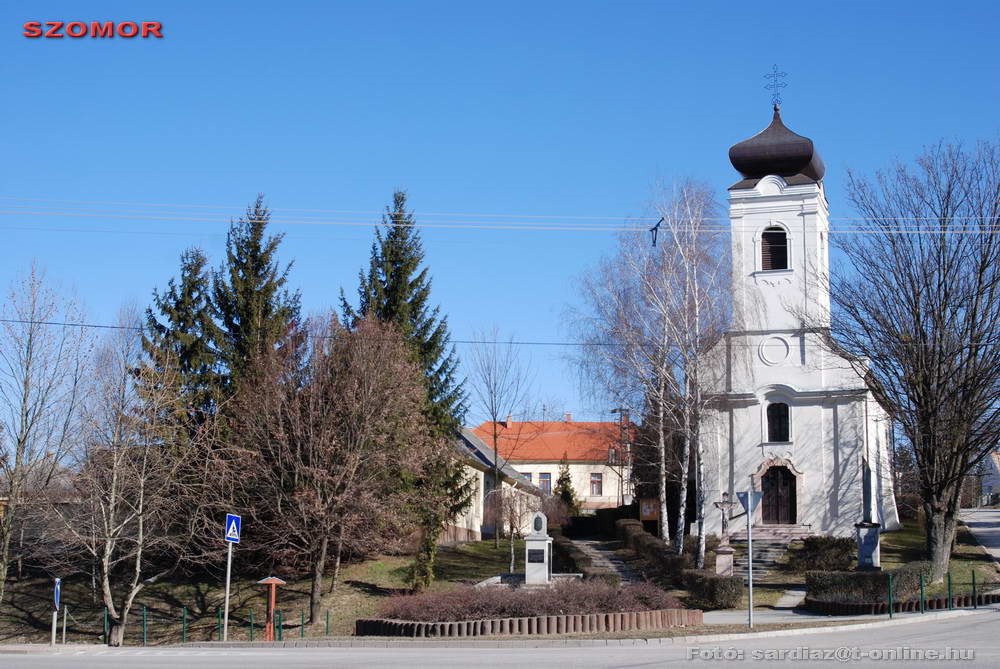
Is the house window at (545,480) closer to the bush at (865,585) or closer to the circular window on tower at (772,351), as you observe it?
the circular window on tower at (772,351)

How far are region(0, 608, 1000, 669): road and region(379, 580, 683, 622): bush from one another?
2439 millimetres

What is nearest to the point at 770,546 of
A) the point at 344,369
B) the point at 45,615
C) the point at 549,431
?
the point at 344,369

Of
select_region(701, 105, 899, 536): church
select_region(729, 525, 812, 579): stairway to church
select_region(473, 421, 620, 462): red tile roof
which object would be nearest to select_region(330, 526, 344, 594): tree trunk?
select_region(729, 525, 812, 579): stairway to church

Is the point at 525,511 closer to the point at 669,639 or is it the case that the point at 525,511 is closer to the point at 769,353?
the point at 769,353

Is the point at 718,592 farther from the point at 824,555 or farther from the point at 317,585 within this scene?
the point at 317,585

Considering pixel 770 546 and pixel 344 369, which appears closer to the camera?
pixel 344 369

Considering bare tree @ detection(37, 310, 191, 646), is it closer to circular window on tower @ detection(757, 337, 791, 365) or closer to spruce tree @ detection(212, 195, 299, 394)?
spruce tree @ detection(212, 195, 299, 394)

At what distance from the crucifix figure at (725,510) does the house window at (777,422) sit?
2.88 m

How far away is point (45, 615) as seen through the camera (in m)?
31.5

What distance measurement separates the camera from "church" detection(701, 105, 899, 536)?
132ft

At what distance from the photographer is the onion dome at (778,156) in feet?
135

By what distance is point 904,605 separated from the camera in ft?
77.5

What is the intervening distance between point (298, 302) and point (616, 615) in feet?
60.9

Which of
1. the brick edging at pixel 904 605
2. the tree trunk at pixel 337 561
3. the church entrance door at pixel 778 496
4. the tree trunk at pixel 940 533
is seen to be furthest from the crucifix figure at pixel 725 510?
the tree trunk at pixel 337 561
